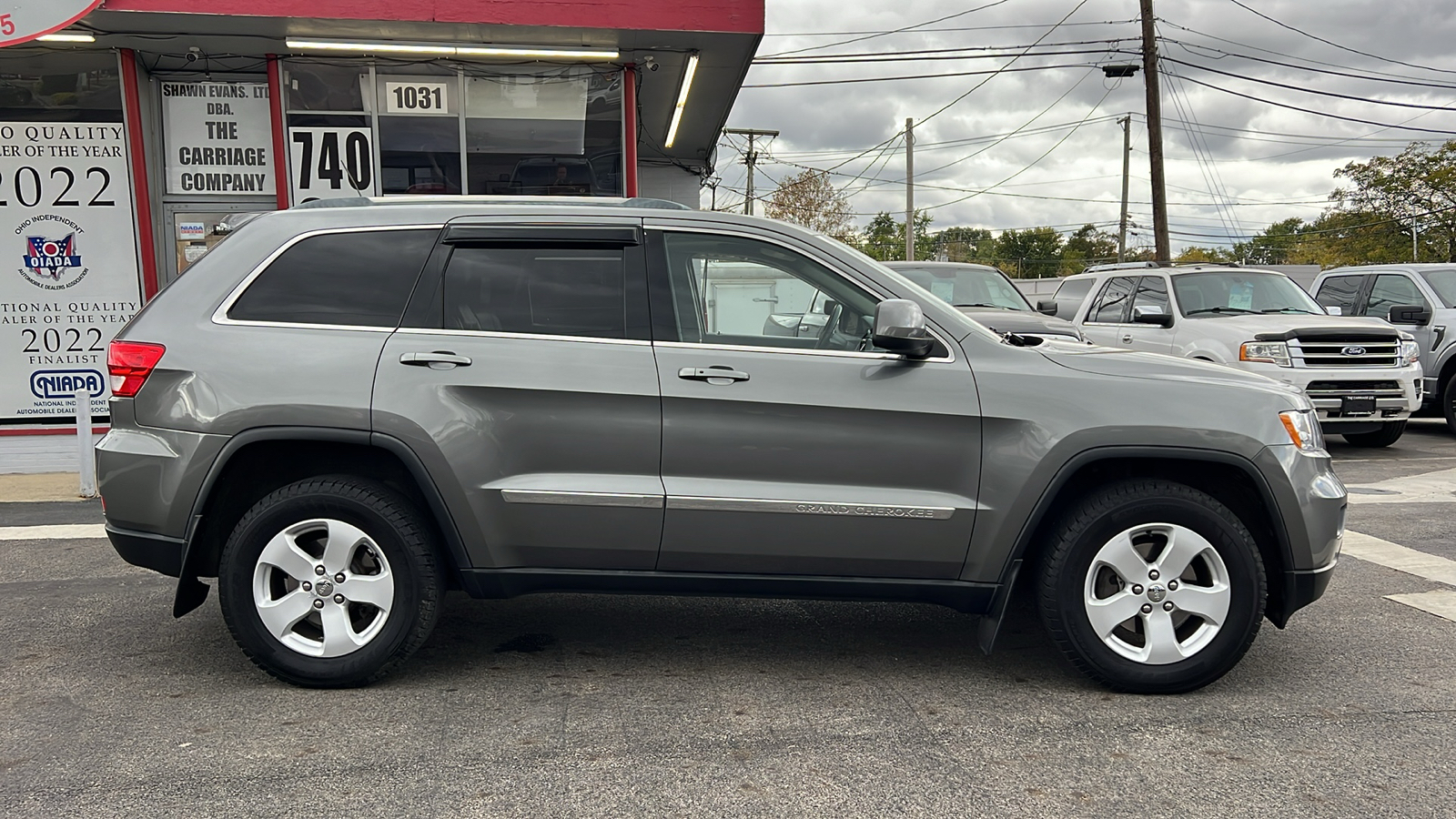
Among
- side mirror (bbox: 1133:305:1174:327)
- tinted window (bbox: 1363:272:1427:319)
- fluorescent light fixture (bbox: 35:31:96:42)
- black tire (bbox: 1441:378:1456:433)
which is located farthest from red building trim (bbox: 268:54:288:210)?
black tire (bbox: 1441:378:1456:433)

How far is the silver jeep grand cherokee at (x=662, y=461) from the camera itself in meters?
3.93

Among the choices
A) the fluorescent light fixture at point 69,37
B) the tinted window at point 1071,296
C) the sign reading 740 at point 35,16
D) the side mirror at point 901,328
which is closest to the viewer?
the side mirror at point 901,328

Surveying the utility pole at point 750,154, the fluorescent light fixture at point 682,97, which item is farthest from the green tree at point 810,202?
the fluorescent light fixture at point 682,97

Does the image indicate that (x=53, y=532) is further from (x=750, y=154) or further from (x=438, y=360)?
(x=750, y=154)

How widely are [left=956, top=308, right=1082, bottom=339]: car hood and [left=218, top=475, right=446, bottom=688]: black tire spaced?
22.3 feet

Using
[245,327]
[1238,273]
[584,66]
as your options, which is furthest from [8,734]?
[1238,273]

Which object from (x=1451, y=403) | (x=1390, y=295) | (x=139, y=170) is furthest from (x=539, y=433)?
(x=1390, y=295)

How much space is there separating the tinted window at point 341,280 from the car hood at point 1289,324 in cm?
892

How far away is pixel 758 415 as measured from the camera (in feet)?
12.9

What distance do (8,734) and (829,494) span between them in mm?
2980

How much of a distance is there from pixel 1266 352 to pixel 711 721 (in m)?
8.57

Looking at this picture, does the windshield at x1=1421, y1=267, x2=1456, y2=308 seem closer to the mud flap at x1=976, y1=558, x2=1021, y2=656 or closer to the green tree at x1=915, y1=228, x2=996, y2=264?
the mud flap at x1=976, y1=558, x2=1021, y2=656

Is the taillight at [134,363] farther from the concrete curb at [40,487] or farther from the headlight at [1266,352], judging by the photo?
the headlight at [1266,352]

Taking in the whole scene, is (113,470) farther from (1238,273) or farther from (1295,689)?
(1238,273)
